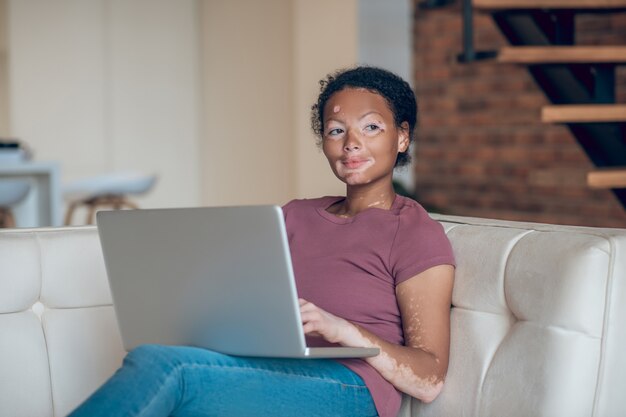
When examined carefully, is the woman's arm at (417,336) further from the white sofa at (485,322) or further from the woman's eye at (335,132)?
the woman's eye at (335,132)

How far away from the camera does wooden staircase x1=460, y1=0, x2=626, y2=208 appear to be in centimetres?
330

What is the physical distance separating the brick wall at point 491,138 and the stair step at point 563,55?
5.17 feet

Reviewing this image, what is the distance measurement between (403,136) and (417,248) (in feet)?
1.08

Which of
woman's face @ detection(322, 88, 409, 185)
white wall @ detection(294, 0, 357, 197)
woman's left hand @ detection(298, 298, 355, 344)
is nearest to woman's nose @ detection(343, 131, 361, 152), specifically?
woman's face @ detection(322, 88, 409, 185)

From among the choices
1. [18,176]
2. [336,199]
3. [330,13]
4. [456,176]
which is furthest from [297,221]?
[456,176]

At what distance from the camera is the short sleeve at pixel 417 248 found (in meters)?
1.89

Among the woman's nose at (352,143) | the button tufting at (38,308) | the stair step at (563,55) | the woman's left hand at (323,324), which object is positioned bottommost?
the button tufting at (38,308)

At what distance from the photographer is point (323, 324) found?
1.71m

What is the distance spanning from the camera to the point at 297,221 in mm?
2102

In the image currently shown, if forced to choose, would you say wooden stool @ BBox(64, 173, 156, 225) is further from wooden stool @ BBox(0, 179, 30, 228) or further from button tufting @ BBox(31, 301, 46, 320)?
button tufting @ BBox(31, 301, 46, 320)

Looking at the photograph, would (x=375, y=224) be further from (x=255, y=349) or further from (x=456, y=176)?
(x=456, y=176)

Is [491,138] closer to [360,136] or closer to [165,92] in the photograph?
[165,92]

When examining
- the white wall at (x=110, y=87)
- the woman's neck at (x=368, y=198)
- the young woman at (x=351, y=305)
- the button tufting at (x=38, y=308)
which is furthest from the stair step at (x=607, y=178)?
the white wall at (x=110, y=87)

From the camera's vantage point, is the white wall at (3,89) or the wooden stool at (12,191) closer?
the wooden stool at (12,191)
